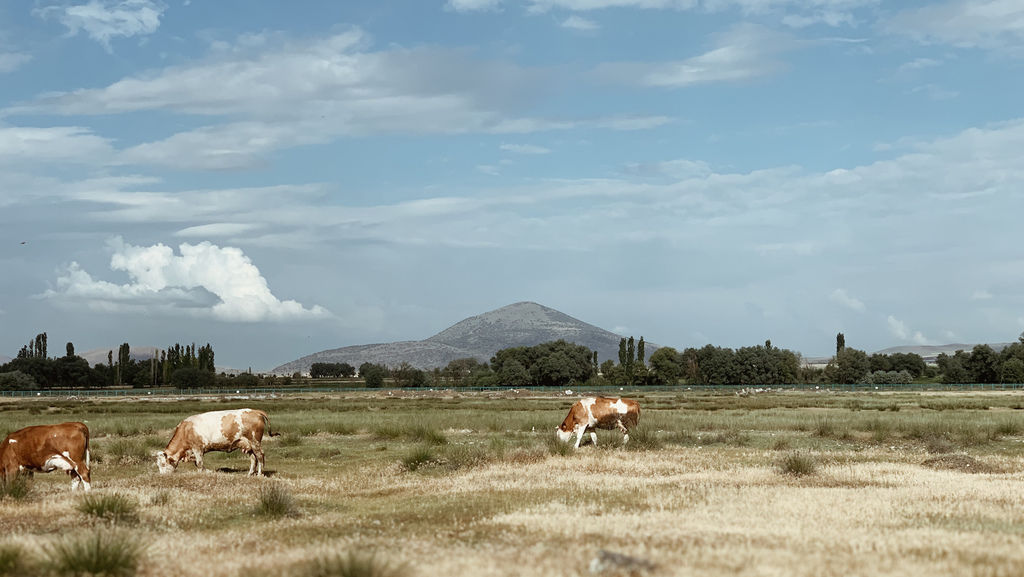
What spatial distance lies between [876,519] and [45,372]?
182m

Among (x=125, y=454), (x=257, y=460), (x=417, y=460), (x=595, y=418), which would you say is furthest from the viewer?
(x=595, y=418)

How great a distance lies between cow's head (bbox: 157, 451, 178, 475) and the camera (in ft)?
81.6

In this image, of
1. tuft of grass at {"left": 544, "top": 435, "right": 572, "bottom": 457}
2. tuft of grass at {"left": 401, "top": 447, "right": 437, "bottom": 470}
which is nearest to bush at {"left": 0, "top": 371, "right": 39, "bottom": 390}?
tuft of grass at {"left": 544, "top": 435, "right": 572, "bottom": 457}

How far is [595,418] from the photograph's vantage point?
31891 mm

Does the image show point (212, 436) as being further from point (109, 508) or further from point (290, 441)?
point (290, 441)

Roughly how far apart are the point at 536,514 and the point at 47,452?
12381 millimetres

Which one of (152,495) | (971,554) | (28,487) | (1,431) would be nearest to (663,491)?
(971,554)

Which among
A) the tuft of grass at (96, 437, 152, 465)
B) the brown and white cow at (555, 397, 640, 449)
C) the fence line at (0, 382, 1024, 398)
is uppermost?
the brown and white cow at (555, 397, 640, 449)

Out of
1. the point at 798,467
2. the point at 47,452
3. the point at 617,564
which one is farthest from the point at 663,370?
the point at 617,564

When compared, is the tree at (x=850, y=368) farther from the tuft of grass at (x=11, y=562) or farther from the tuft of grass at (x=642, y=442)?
the tuft of grass at (x=11, y=562)

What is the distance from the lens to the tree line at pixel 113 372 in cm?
16212

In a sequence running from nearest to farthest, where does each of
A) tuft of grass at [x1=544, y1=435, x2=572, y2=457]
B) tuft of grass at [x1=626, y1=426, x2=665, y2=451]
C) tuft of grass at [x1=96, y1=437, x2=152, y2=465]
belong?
tuft of grass at [x1=544, y1=435, x2=572, y2=457], tuft of grass at [x1=96, y1=437, x2=152, y2=465], tuft of grass at [x1=626, y1=426, x2=665, y2=451]

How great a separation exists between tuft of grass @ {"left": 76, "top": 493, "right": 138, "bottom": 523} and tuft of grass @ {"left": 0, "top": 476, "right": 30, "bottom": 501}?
2397 millimetres

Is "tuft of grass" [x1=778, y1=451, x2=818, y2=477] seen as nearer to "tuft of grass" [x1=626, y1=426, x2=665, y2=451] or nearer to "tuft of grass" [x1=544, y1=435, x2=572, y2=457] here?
"tuft of grass" [x1=544, y1=435, x2=572, y2=457]
